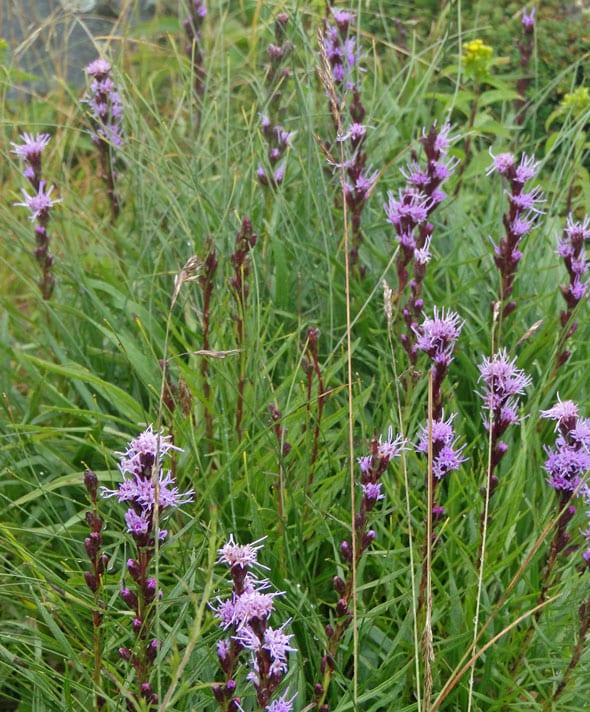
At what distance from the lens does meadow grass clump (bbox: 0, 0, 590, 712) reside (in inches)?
62.4

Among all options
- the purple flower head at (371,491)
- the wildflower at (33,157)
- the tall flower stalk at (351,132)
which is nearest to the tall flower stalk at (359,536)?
the purple flower head at (371,491)

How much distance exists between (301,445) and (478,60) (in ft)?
5.33

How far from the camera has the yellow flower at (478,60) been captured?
3.15 metres

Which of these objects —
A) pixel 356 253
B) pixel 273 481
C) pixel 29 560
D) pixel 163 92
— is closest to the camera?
pixel 29 560

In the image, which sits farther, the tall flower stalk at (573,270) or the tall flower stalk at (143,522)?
the tall flower stalk at (573,270)

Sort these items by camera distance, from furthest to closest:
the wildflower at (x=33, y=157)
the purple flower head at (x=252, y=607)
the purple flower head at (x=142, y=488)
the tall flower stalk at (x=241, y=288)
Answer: the wildflower at (x=33, y=157)
the tall flower stalk at (x=241, y=288)
the purple flower head at (x=142, y=488)
the purple flower head at (x=252, y=607)

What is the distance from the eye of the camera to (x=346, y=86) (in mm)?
2742

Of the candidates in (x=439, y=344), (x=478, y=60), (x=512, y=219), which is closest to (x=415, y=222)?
(x=512, y=219)

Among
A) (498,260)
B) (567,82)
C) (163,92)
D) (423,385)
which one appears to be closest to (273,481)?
(423,385)

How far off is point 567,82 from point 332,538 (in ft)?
9.38

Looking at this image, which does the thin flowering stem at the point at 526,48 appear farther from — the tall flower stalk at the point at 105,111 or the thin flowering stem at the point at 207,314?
the thin flowering stem at the point at 207,314

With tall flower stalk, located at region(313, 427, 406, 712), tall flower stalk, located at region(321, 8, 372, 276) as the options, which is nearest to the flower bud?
tall flower stalk, located at region(313, 427, 406, 712)

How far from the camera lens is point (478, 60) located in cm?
320

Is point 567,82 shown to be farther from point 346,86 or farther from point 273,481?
point 273,481
